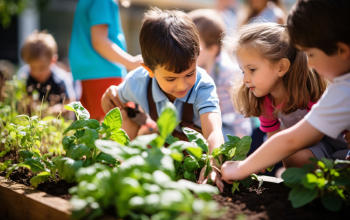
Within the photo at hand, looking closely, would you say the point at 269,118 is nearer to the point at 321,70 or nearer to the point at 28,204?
the point at 321,70

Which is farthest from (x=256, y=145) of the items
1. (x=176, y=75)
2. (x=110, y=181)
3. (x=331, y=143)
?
(x=110, y=181)

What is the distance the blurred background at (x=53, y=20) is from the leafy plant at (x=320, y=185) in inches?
211

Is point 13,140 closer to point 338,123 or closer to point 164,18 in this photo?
point 164,18

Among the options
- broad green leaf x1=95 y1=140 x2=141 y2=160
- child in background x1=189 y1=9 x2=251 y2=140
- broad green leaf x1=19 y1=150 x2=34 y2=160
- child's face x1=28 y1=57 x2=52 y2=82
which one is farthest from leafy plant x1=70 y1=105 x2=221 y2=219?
child's face x1=28 y1=57 x2=52 y2=82

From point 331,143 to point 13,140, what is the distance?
1.91 m

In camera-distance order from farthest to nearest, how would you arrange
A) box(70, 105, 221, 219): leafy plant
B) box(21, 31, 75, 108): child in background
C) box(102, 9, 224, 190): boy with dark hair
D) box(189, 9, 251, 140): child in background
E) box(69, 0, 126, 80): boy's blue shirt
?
box(21, 31, 75, 108): child in background → box(189, 9, 251, 140): child in background → box(69, 0, 126, 80): boy's blue shirt → box(102, 9, 224, 190): boy with dark hair → box(70, 105, 221, 219): leafy plant

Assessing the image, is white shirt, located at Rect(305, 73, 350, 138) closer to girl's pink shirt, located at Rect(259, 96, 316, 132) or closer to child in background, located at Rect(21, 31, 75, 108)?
girl's pink shirt, located at Rect(259, 96, 316, 132)

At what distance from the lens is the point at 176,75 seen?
2189mm

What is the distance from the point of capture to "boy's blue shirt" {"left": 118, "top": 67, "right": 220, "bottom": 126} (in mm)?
2303

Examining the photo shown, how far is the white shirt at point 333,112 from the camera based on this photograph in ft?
5.07

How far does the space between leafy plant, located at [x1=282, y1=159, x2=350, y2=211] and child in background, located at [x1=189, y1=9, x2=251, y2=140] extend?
1938 millimetres

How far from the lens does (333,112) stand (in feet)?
5.06

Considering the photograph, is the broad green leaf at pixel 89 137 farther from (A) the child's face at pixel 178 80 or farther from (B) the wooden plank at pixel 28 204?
(A) the child's face at pixel 178 80

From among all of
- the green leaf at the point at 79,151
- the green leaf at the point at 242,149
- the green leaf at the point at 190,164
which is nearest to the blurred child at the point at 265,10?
the green leaf at the point at 242,149
